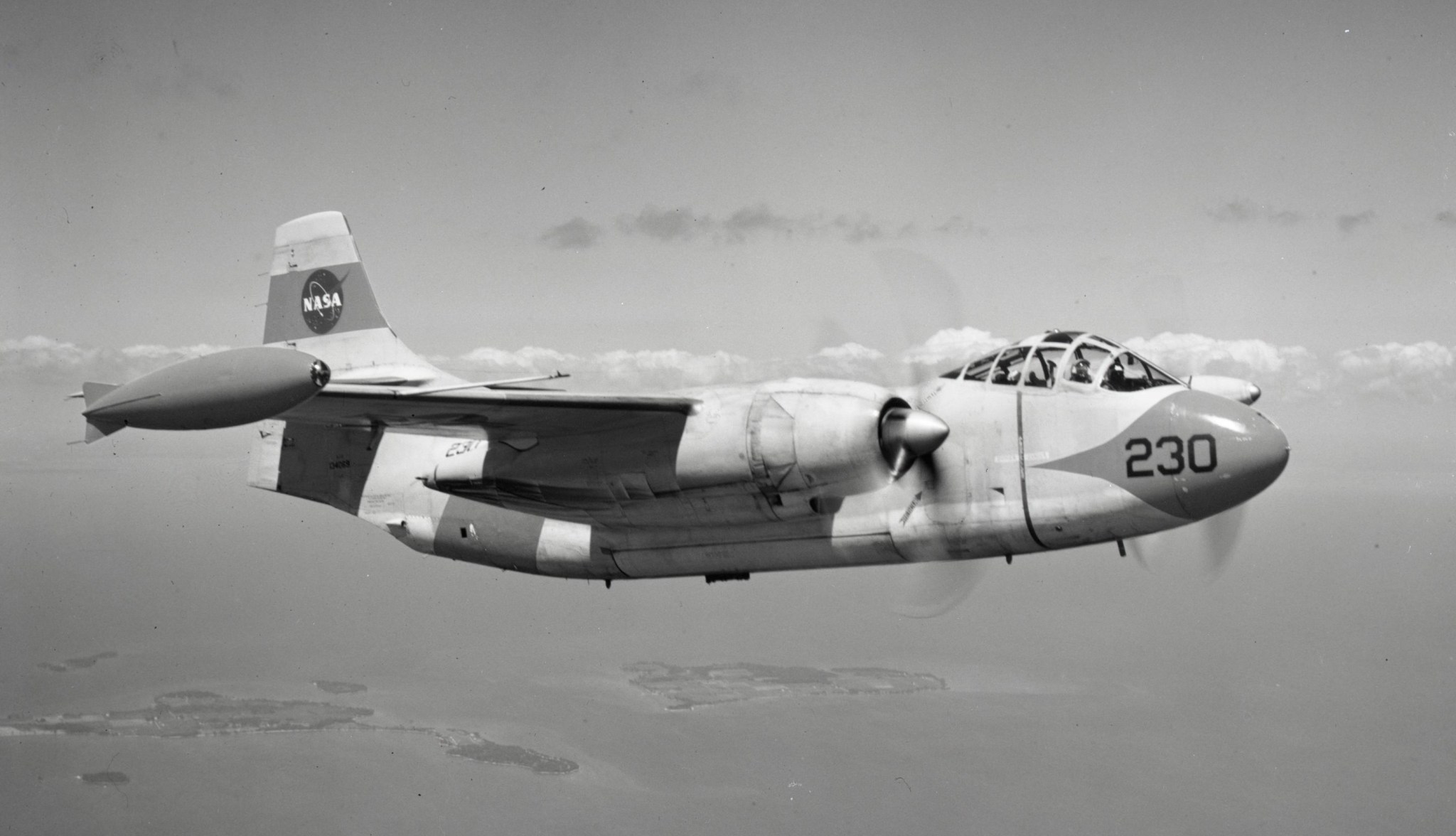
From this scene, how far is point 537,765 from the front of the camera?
152 m

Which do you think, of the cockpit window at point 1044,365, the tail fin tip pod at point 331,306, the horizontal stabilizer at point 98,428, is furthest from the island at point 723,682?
the horizontal stabilizer at point 98,428

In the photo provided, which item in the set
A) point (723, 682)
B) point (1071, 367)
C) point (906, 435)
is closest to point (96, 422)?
point (906, 435)

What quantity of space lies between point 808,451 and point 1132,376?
3978 millimetres

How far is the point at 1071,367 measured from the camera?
38.5ft

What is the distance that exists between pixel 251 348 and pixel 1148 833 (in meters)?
173

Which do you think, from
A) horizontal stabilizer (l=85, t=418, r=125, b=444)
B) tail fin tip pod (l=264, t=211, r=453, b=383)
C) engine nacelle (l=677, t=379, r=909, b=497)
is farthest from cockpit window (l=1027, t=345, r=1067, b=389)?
tail fin tip pod (l=264, t=211, r=453, b=383)

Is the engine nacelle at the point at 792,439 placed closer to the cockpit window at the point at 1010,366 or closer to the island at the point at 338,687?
the cockpit window at the point at 1010,366

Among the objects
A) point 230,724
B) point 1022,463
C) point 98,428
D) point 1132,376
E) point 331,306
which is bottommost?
point 230,724

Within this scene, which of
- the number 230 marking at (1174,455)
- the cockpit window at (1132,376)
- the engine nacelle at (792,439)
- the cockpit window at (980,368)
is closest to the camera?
the number 230 marking at (1174,455)

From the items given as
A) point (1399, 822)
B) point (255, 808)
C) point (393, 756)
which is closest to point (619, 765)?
point (393, 756)

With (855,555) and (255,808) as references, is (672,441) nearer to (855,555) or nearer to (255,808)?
(855,555)

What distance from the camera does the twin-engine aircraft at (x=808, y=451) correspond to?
10758mm

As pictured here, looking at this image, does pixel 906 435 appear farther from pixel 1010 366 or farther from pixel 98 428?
pixel 98 428

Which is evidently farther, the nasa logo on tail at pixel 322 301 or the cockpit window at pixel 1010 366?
the nasa logo on tail at pixel 322 301
